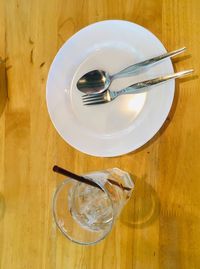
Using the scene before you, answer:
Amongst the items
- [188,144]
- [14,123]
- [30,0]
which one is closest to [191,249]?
[188,144]

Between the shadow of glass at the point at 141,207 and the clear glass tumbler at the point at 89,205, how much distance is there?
18 millimetres

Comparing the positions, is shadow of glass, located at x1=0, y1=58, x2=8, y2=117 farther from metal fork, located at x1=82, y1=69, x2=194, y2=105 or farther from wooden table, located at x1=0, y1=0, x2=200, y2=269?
metal fork, located at x1=82, y1=69, x2=194, y2=105

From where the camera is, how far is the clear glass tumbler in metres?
0.67

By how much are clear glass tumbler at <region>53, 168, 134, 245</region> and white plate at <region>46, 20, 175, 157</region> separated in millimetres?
70

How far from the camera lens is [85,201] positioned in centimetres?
71

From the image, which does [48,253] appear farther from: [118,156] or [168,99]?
[168,99]

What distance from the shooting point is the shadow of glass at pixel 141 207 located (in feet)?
2.36

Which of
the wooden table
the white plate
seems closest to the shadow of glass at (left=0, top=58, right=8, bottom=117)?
the wooden table

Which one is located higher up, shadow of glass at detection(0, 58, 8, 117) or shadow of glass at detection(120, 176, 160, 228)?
shadow of glass at detection(0, 58, 8, 117)

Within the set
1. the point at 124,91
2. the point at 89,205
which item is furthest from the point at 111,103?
the point at 89,205

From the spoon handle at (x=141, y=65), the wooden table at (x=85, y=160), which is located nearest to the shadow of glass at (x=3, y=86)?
the wooden table at (x=85, y=160)

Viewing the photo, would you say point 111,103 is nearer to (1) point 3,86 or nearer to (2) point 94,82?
(2) point 94,82

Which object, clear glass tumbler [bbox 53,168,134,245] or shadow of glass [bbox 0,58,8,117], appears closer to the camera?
clear glass tumbler [bbox 53,168,134,245]

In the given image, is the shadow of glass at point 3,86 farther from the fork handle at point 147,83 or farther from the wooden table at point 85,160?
the fork handle at point 147,83
